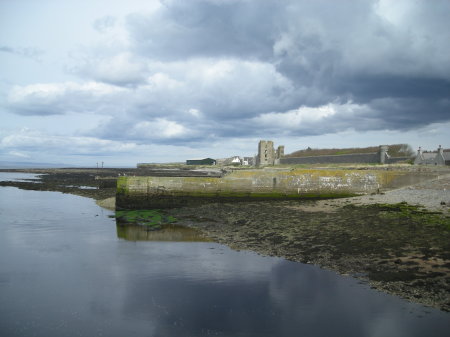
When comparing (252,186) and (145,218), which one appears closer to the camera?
(145,218)

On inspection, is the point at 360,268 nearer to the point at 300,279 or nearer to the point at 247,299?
the point at 300,279

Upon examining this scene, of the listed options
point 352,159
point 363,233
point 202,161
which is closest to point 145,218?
point 363,233

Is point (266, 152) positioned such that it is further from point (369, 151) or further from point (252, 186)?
point (252, 186)

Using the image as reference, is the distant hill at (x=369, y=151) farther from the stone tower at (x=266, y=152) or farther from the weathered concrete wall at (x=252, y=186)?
the weathered concrete wall at (x=252, y=186)

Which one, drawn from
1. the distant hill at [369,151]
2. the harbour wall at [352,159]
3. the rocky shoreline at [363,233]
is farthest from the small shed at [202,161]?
the rocky shoreline at [363,233]

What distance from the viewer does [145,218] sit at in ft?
48.0

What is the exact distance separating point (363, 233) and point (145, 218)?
9.19 metres

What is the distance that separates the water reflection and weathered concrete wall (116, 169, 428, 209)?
352cm

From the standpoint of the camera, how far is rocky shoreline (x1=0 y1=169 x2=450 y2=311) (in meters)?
6.58

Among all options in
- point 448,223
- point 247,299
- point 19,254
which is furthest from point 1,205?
point 448,223

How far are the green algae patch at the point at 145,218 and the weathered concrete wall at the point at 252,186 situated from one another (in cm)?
84

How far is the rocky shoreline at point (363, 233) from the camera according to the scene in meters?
6.58

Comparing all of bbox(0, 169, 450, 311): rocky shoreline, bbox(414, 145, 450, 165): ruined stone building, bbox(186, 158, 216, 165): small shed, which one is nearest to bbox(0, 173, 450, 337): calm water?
bbox(0, 169, 450, 311): rocky shoreline

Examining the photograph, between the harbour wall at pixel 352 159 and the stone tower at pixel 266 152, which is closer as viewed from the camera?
the harbour wall at pixel 352 159
